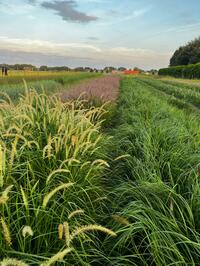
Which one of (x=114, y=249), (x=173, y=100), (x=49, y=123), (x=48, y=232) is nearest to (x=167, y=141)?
(x=49, y=123)

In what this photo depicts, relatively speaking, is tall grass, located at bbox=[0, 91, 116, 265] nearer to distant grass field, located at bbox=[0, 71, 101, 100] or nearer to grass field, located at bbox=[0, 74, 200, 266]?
grass field, located at bbox=[0, 74, 200, 266]

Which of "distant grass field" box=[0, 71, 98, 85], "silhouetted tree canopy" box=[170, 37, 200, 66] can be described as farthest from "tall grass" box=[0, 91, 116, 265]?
"silhouetted tree canopy" box=[170, 37, 200, 66]

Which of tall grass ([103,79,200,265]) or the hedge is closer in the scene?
tall grass ([103,79,200,265])

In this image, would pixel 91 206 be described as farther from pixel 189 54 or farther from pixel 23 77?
pixel 189 54

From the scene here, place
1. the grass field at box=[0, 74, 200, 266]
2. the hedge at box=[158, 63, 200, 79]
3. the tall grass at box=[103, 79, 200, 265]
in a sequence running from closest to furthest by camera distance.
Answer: the grass field at box=[0, 74, 200, 266] → the tall grass at box=[103, 79, 200, 265] → the hedge at box=[158, 63, 200, 79]

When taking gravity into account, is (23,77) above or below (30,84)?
above

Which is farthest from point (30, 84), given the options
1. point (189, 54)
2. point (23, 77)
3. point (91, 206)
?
point (189, 54)

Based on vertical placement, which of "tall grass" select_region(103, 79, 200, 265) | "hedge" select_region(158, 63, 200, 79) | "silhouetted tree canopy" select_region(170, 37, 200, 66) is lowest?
"tall grass" select_region(103, 79, 200, 265)

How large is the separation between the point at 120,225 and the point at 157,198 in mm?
396

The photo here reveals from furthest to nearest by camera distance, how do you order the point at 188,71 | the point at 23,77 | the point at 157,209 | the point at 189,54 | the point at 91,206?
the point at 189,54
the point at 188,71
the point at 23,77
the point at 91,206
the point at 157,209

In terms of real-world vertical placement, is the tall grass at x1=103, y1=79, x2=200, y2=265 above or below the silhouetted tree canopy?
below

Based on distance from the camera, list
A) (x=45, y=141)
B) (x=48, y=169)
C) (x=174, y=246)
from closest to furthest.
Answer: (x=174, y=246) < (x=48, y=169) < (x=45, y=141)

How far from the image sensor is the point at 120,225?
2.74 metres

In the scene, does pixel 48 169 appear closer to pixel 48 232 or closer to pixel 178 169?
pixel 48 232
